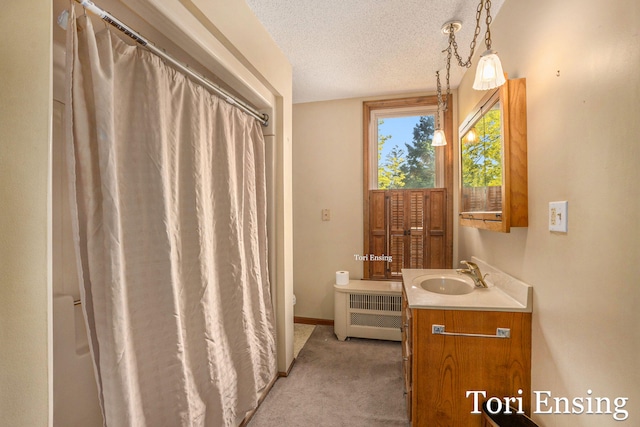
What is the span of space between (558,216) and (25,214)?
5.23 ft

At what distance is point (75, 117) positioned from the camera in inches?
32.3

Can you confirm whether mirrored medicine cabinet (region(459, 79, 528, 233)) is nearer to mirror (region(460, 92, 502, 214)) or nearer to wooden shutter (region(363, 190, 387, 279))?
mirror (region(460, 92, 502, 214))

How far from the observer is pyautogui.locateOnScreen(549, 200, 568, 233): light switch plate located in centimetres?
102

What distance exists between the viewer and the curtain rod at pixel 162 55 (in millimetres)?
817

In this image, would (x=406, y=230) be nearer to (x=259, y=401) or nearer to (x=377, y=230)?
(x=377, y=230)

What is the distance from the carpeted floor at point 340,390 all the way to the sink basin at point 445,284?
0.72 m

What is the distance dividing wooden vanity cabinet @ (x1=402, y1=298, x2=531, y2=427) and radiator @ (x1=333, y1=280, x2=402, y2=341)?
47.3 inches

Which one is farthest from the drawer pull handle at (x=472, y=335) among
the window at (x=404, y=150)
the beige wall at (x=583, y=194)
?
the window at (x=404, y=150)

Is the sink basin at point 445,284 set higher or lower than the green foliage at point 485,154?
lower

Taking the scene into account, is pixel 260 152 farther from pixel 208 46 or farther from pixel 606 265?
pixel 606 265

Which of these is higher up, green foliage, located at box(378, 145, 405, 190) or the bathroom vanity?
green foliage, located at box(378, 145, 405, 190)

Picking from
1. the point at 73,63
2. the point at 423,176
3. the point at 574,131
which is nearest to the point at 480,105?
the point at 574,131

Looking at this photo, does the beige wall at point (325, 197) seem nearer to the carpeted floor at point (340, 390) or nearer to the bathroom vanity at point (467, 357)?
the carpeted floor at point (340, 390)

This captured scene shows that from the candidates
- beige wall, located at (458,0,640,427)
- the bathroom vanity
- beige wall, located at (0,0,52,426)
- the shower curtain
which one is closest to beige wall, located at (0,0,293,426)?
beige wall, located at (0,0,52,426)
